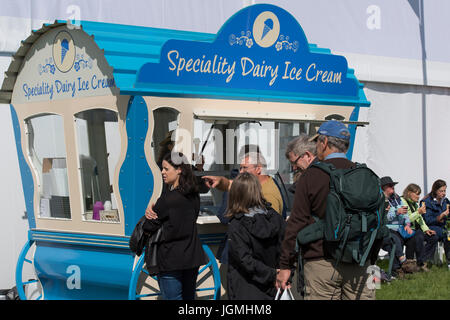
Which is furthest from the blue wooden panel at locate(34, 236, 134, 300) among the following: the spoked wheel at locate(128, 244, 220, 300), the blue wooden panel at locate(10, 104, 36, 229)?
the blue wooden panel at locate(10, 104, 36, 229)

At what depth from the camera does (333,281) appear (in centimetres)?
388

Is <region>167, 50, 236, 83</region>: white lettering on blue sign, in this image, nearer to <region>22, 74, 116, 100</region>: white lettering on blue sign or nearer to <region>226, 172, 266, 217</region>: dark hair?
<region>22, 74, 116, 100</region>: white lettering on blue sign

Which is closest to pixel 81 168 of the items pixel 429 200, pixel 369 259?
pixel 369 259

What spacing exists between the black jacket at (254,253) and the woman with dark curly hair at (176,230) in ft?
1.07

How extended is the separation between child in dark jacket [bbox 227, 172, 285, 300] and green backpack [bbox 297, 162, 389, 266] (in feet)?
2.29

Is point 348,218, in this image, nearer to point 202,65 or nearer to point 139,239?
point 139,239

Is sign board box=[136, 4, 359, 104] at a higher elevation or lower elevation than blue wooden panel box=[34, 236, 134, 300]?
higher

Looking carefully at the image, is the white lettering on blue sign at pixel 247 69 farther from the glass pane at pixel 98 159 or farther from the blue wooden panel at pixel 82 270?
the blue wooden panel at pixel 82 270

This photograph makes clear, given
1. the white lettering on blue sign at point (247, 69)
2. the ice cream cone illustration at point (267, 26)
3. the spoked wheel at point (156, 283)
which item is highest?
the ice cream cone illustration at point (267, 26)

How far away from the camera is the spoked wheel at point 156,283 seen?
5.19 m

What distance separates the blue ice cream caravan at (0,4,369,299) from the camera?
536cm

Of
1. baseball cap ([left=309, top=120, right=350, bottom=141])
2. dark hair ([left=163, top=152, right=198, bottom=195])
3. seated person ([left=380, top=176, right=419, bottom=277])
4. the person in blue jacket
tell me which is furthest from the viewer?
the person in blue jacket

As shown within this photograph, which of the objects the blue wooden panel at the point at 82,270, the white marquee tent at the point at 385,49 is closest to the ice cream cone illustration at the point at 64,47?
the blue wooden panel at the point at 82,270
